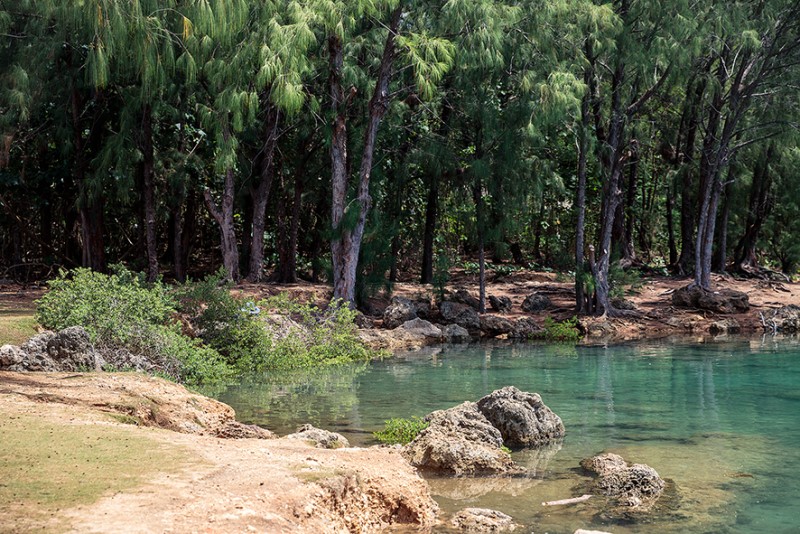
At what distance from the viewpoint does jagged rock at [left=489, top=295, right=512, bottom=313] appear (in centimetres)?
2617

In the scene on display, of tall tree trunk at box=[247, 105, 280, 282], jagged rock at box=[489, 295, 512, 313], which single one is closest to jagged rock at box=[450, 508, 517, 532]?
tall tree trunk at box=[247, 105, 280, 282]

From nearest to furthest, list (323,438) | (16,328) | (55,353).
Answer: (323,438) → (55,353) → (16,328)

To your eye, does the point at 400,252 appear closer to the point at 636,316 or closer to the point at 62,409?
the point at 636,316

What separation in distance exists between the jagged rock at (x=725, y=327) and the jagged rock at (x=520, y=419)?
52.0 ft

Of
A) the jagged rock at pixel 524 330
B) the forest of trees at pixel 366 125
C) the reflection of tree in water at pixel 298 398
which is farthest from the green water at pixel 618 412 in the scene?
the forest of trees at pixel 366 125

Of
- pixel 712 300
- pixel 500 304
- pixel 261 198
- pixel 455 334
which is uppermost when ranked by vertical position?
pixel 261 198

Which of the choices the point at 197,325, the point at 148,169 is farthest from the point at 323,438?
the point at 148,169

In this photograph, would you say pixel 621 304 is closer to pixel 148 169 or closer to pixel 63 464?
pixel 148 169

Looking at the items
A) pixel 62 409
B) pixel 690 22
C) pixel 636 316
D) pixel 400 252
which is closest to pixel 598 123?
pixel 690 22

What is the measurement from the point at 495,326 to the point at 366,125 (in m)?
6.57

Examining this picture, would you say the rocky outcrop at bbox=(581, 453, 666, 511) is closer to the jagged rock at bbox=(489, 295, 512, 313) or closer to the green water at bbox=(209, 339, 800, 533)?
the green water at bbox=(209, 339, 800, 533)

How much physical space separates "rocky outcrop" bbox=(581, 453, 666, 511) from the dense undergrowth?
7821 mm

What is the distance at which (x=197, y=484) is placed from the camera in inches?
230

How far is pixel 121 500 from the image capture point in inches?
211
